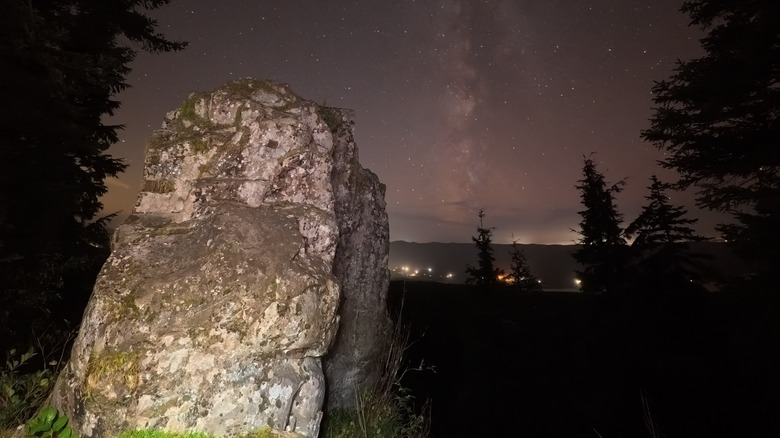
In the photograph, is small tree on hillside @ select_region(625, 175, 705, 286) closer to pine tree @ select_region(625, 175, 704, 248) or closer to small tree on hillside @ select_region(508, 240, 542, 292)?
pine tree @ select_region(625, 175, 704, 248)

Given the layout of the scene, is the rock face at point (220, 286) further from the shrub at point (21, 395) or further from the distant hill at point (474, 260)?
the distant hill at point (474, 260)

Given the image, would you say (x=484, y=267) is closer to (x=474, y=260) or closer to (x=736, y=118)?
(x=736, y=118)

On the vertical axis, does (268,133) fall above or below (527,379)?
above

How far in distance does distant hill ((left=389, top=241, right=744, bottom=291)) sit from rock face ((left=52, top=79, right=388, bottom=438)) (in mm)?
70320

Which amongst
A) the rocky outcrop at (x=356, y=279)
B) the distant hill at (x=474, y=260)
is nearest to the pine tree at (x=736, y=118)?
the rocky outcrop at (x=356, y=279)

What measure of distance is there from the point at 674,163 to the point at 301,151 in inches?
440

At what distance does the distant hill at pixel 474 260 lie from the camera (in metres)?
89.2

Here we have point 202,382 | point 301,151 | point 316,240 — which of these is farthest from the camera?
point 301,151

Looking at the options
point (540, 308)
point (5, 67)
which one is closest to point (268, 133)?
point (5, 67)

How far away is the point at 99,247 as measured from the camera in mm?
9609

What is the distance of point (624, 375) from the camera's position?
14.4 meters

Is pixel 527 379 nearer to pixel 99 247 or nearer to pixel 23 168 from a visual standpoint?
pixel 99 247

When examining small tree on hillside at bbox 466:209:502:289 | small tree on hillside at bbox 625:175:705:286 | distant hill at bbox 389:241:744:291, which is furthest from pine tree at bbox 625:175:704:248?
distant hill at bbox 389:241:744:291

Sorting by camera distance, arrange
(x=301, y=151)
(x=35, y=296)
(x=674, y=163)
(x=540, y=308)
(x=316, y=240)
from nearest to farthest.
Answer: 1. (x=316, y=240)
2. (x=301, y=151)
3. (x=35, y=296)
4. (x=674, y=163)
5. (x=540, y=308)
